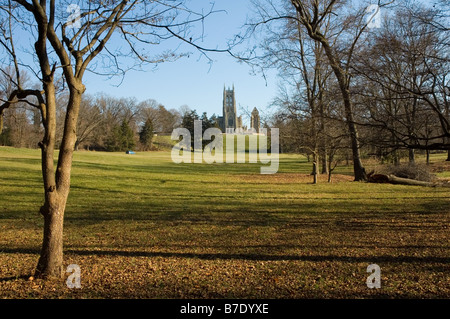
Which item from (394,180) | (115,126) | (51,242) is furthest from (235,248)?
(115,126)

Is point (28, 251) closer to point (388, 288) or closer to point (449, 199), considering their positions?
point (388, 288)

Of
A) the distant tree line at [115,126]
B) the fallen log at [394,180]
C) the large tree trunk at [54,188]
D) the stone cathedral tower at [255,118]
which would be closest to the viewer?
the large tree trunk at [54,188]

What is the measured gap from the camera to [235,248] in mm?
5645

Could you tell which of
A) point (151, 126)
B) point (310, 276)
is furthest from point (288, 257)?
point (151, 126)

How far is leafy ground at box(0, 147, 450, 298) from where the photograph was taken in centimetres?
385

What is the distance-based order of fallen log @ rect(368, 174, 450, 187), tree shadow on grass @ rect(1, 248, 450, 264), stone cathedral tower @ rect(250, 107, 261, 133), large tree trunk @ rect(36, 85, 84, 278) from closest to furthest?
1. large tree trunk @ rect(36, 85, 84, 278)
2. tree shadow on grass @ rect(1, 248, 450, 264)
3. fallen log @ rect(368, 174, 450, 187)
4. stone cathedral tower @ rect(250, 107, 261, 133)

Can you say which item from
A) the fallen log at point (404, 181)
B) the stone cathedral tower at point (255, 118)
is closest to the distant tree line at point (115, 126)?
the stone cathedral tower at point (255, 118)

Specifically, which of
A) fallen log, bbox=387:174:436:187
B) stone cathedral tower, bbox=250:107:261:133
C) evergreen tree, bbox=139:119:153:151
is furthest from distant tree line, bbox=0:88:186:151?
fallen log, bbox=387:174:436:187

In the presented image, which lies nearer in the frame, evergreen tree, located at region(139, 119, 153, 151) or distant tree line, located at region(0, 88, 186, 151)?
distant tree line, located at region(0, 88, 186, 151)

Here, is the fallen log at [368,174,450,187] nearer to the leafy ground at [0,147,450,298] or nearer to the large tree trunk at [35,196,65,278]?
the leafy ground at [0,147,450,298]

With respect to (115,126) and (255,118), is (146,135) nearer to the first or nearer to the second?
(115,126)

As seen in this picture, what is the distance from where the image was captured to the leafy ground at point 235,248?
3.85 metres

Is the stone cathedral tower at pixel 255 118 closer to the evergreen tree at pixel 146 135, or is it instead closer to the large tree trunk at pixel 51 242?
the large tree trunk at pixel 51 242
